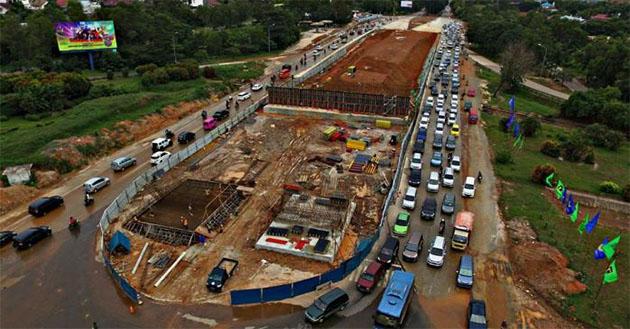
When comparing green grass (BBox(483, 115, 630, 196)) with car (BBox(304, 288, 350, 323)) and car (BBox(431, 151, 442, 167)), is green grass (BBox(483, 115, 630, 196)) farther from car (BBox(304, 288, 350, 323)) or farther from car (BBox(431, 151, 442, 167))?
car (BBox(304, 288, 350, 323))

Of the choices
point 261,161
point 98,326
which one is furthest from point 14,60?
point 98,326

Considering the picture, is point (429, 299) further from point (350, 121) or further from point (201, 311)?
point (350, 121)

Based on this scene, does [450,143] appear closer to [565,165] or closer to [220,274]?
[565,165]

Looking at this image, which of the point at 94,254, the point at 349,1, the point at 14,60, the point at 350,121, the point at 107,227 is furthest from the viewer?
the point at 349,1

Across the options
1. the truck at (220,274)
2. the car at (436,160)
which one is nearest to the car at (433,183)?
the car at (436,160)

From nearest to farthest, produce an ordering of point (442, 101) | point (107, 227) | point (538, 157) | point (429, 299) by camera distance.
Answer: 1. point (429, 299)
2. point (107, 227)
3. point (538, 157)
4. point (442, 101)
